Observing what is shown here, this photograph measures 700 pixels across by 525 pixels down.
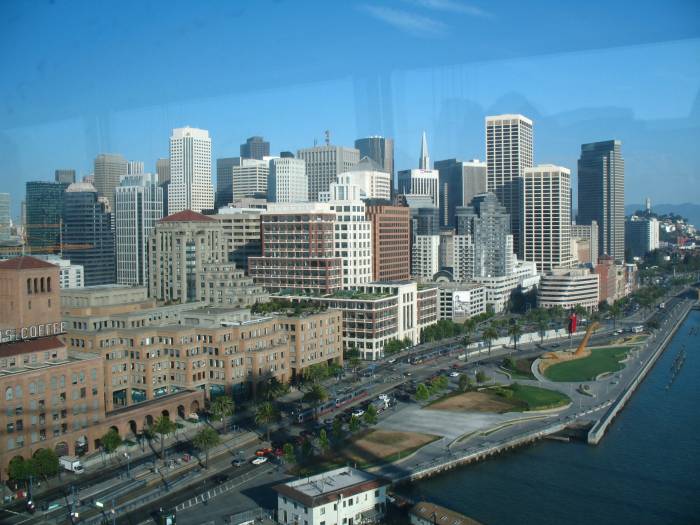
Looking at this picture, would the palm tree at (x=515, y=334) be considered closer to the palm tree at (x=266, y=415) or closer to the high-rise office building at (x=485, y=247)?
the high-rise office building at (x=485, y=247)

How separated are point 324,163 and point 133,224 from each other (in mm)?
17937

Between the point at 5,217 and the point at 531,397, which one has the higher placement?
the point at 5,217

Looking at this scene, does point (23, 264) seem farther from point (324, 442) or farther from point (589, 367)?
point (589, 367)

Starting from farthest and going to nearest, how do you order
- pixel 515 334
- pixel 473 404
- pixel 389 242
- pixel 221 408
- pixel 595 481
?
pixel 389 242 → pixel 515 334 → pixel 473 404 → pixel 221 408 → pixel 595 481

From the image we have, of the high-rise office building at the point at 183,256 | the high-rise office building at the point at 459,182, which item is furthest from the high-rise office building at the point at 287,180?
the high-rise office building at the point at 183,256

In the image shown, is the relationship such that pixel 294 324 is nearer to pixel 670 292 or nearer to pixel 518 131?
pixel 670 292

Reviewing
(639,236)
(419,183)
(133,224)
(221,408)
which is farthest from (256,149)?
(221,408)

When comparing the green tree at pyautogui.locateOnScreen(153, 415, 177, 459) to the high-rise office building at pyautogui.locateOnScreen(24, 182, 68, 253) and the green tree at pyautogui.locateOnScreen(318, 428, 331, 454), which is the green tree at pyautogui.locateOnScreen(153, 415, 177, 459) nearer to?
the green tree at pyautogui.locateOnScreen(318, 428, 331, 454)

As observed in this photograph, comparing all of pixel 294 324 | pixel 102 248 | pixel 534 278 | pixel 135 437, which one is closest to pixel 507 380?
pixel 294 324

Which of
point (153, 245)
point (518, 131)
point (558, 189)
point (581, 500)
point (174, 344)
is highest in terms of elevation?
point (518, 131)

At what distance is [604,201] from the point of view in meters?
63.7

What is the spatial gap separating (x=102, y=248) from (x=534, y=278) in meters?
23.5

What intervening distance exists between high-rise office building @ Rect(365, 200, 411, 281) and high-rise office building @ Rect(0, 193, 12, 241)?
43.9 feet

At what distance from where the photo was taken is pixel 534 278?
140 ft
